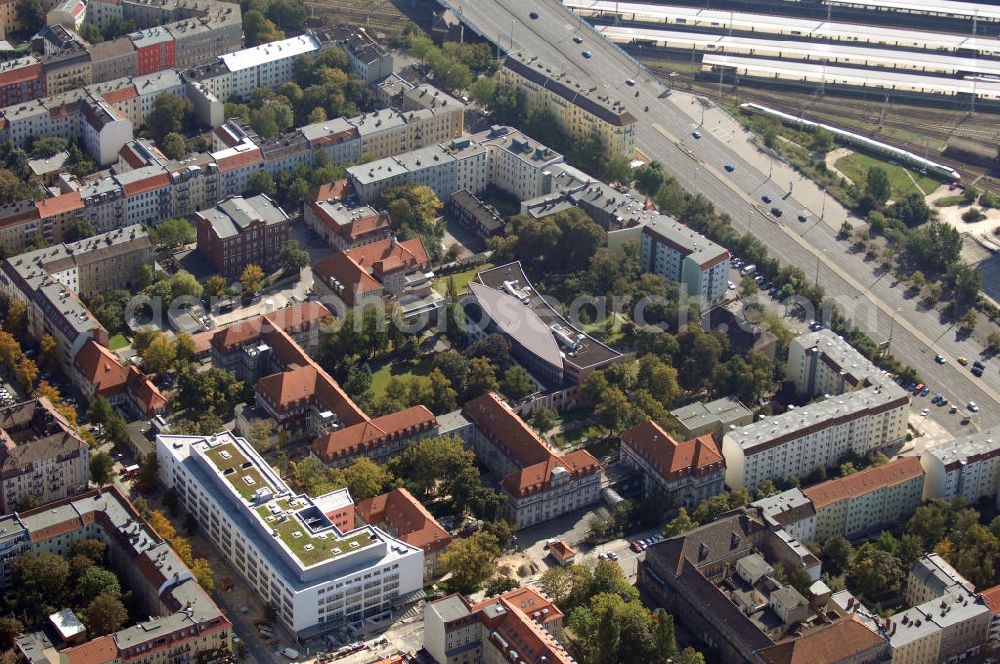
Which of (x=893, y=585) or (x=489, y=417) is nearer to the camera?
(x=893, y=585)

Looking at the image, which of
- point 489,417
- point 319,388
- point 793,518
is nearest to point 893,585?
point 793,518

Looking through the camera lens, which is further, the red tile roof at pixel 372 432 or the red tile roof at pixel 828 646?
the red tile roof at pixel 372 432

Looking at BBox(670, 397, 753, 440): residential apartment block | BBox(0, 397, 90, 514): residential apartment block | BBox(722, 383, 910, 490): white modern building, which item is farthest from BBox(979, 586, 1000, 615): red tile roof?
BBox(0, 397, 90, 514): residential apartment block

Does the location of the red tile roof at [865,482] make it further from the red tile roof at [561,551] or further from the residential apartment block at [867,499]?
the red tile roof at [561,551]

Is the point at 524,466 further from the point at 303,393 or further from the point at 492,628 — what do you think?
the point at 492,628

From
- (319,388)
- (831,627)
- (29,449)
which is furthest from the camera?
(319,388)

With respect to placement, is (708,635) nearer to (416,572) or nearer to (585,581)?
(585,581)

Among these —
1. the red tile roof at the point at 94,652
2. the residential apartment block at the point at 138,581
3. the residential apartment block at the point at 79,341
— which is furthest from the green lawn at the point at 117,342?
the red tile roof at the point at 94,652
